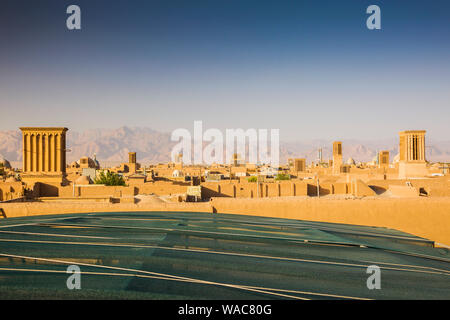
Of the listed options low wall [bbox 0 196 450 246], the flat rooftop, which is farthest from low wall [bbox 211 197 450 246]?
the flat rooftop

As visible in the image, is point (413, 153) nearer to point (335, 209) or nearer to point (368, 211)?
point (368, 211)

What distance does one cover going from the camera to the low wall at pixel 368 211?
11.0 metres

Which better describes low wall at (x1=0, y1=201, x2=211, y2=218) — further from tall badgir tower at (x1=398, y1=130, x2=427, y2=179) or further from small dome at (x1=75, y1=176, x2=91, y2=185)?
tall badgir tower at (x1=398, y1=130, x2=427, y2=179)

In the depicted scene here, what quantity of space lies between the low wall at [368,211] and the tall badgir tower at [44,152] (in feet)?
76.7

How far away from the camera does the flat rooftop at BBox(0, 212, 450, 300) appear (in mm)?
3904

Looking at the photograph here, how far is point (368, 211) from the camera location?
11648 mm

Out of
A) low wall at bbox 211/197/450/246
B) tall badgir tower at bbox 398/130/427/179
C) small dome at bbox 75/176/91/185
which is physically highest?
tall badgir tower at bbox 398/130/427/179

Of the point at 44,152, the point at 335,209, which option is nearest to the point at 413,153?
the point at 335,209

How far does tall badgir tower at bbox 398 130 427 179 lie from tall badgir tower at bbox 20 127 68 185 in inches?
1210

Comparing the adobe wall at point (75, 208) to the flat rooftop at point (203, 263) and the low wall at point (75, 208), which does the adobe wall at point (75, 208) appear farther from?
the flat rooftop at point (203, 263)

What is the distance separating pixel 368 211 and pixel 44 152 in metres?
28.2

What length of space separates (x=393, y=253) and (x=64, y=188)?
2378cm

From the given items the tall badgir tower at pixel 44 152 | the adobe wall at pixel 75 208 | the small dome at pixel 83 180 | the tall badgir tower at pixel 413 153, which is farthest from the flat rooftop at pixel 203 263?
the tall badgir tower at pixel 413 153

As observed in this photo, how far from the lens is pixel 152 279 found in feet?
13.5
